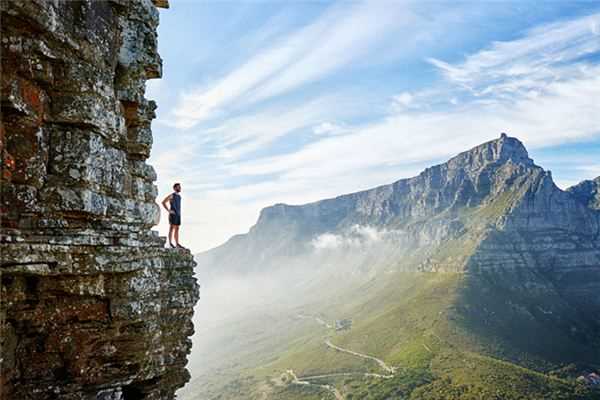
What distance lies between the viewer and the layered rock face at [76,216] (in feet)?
25.9

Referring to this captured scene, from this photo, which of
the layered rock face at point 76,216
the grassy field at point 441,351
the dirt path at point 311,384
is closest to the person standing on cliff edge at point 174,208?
the layered rock face at point 76,216

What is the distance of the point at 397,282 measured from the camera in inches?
7239

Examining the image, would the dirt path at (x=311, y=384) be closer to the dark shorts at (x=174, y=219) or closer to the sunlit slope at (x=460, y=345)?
the sunlit slope at (x=460, y=345)

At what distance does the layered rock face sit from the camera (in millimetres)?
7887

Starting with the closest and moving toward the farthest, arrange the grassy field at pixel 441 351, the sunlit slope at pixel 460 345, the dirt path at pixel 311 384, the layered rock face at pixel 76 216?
1. the layered rock face at pixel 76 216
2. the sunlit slope at pixel 460 345
3. the grassy field at pixel 441 351
4. the dirt path at pixel 311 384

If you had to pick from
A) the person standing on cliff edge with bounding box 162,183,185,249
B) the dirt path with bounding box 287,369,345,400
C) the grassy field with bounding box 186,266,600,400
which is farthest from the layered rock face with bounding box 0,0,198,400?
the dirt path with bounding box 287,369,345,400

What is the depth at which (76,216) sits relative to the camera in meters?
8.71

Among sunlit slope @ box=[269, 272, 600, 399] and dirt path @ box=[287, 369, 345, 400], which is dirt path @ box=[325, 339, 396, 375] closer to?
sunlit slope @ box=[269, 272, 600, 399]

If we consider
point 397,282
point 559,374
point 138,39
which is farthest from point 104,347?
point 397,282

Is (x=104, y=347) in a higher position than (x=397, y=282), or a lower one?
higher

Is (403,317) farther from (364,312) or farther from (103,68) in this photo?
(103,68)

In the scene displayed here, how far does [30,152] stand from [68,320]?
321cm

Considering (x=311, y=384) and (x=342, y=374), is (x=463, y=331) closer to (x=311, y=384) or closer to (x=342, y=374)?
(x=342, y=374)

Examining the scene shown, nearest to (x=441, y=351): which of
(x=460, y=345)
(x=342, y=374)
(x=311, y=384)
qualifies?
(x=460, y=345)
